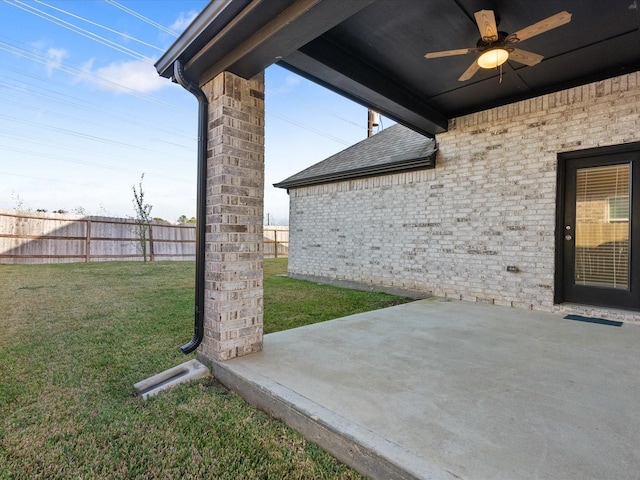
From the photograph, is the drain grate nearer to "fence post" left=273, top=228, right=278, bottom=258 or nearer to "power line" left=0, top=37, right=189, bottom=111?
"fence post" left=273, top=228, right=278, bottom=258

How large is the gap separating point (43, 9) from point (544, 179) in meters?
13.4

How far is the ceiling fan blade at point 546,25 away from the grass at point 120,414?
344cm

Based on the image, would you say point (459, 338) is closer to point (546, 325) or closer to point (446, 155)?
point (546, 325)

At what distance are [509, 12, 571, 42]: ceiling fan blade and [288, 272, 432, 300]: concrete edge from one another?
4.06 metres

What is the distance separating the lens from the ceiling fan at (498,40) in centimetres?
257

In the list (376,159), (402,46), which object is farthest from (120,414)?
(376,159)

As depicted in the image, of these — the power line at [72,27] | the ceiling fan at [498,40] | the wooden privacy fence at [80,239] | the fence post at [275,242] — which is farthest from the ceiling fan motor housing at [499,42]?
the fence post at [275,242]

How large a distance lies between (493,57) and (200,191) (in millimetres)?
3027

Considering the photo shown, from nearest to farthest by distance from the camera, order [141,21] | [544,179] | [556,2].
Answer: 1. [556,2]
2. [544,179]
3. [141,21]

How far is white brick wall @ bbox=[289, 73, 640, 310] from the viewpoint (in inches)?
167

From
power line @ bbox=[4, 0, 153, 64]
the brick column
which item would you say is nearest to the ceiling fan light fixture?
the brick column

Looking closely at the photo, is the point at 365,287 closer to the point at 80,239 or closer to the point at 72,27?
the point at 80,239

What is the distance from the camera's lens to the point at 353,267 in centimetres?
714

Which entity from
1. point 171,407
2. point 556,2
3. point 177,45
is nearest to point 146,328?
point 171,407
